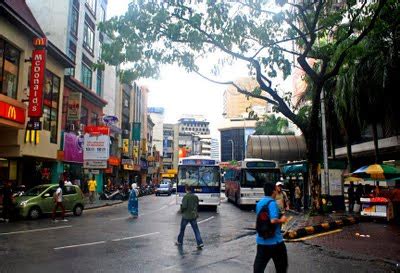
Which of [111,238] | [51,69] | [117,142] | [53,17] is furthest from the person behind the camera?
[117,142]

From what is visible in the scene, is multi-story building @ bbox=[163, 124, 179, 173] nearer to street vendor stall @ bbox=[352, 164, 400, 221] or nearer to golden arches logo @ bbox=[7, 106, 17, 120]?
golden arches logo @ bbox=[7, 106, 17, 120]

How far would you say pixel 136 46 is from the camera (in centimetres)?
1686

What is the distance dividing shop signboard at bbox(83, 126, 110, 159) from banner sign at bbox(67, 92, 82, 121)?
1.62 metres

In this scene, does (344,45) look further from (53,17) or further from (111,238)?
(53,17)

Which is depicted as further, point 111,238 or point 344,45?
point 344,45

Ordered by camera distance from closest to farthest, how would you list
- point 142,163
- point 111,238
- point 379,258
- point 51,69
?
point 379,258, point 111,238, point 51,69, point 142,163

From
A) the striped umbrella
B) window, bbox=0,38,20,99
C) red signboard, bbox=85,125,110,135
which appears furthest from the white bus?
window, bbox=0,38,20,99

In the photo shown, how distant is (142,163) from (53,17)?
129 feet

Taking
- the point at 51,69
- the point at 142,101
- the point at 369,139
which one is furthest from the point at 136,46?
the point at 142,101

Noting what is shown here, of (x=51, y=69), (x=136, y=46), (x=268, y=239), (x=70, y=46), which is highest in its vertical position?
(x=70, y=46)

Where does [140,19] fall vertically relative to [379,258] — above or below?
above

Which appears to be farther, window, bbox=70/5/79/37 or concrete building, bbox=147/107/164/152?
concrete building, bbox=147/107/164/152

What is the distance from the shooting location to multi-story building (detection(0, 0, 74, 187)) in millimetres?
22562

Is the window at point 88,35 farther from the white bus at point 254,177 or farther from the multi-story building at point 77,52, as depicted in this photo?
the white bus at point 254,177
